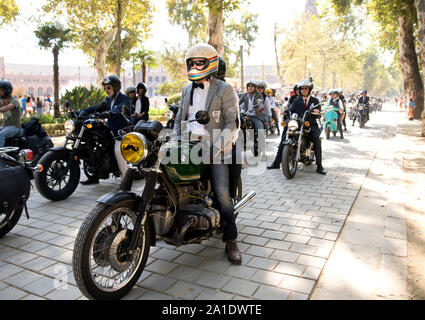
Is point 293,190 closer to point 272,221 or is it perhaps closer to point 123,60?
point 272,221

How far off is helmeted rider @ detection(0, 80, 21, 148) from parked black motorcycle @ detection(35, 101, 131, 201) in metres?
1.26

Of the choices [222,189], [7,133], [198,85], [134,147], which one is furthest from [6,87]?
[222,189]

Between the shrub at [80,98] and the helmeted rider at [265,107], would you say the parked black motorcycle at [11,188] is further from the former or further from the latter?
the shrub at [80,98]

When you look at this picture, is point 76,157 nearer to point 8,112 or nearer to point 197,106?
point 8,112

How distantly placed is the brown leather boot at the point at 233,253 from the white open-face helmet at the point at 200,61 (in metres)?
1.70

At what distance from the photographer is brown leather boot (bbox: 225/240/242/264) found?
3.71 m

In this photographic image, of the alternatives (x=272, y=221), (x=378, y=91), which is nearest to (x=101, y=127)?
(x=272, y=221)

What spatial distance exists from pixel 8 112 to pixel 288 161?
5.42 meters

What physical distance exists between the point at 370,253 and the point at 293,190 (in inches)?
112

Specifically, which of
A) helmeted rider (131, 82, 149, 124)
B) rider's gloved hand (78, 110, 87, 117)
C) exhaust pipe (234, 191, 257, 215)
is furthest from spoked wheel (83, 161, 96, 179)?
exhaust pipe (234, 191, 257, 215)

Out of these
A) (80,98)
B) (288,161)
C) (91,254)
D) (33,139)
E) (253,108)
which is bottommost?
(91,254)

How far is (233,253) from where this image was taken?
379cm

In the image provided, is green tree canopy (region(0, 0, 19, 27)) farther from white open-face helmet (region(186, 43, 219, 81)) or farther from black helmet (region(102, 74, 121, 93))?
white open-face helmet (region(186, 43, 219, 81))

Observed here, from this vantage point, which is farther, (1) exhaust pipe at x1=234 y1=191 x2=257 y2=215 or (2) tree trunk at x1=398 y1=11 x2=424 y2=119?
(2) tree trunk at x1=398 y1=11 x2=424 y2=119
